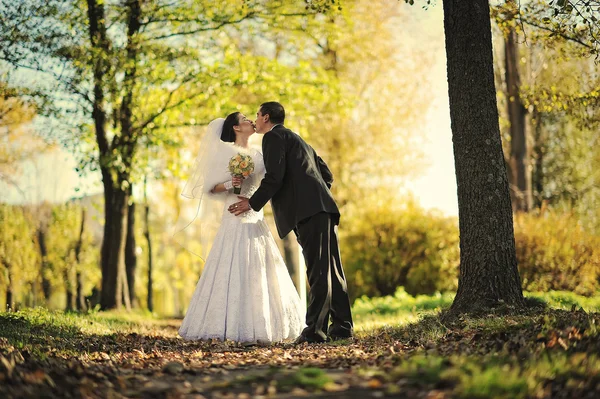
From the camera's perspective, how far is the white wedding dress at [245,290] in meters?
8.56

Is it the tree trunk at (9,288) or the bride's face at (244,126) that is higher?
the bride's face at (244,126)

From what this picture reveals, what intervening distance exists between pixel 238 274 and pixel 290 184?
54.7 inches

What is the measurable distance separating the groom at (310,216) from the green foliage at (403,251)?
35.9ft

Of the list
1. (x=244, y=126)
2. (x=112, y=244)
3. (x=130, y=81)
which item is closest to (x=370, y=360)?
(x=244, y=126)

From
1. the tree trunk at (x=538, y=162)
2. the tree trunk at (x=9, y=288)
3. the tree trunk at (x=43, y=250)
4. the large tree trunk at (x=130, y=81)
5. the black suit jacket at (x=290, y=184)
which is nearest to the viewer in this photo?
the black suit jacket at (x=290, y=184)

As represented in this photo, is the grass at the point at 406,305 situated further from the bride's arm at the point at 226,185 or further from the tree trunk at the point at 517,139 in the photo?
the tree trunk at the point at 517,139

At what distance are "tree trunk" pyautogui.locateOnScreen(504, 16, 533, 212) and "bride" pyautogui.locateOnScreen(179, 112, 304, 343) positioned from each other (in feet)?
43.9

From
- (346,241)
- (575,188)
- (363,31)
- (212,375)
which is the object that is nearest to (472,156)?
(212,375)

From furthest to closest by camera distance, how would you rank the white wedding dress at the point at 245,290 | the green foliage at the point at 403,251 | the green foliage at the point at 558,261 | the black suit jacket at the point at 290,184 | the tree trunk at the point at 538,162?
the tree trunk at the point at 538,162 < the green foliage at the point at 403,251 < the green foliage at the point at 558,261 < the white wedding dress at the point at 245,290 < the black suit jacket at the point at 290,184

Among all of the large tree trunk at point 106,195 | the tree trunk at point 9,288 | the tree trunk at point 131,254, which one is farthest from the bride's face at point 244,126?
the tree trunk at point 9,288

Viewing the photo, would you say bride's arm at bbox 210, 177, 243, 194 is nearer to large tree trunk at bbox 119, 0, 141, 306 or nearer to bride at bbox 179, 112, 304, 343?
bride at bbox 179, 112, 304, 343

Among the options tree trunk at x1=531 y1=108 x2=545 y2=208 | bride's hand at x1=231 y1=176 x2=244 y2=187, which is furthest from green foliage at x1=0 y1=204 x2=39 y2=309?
tree trunk at x1=531 y1=108 x2=545 y2=208

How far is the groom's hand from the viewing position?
28.6ft

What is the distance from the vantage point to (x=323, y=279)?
7.99 metres
